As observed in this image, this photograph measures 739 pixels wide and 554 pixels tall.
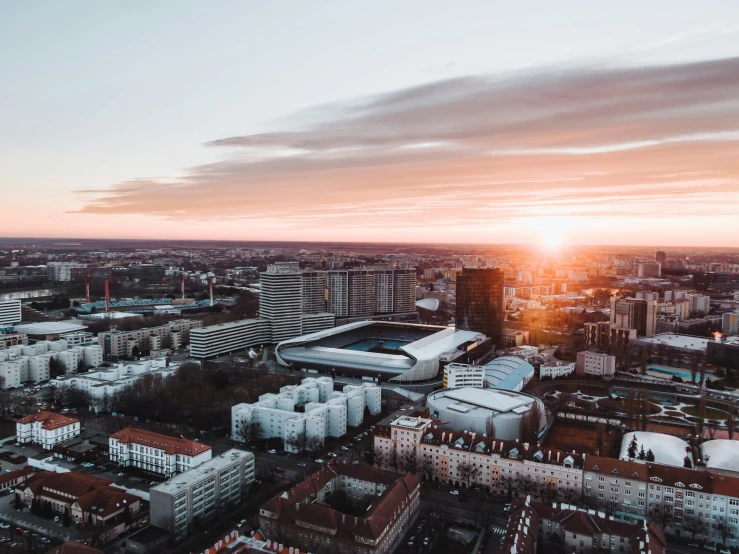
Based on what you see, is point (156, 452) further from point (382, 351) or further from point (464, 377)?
point (382, 351)

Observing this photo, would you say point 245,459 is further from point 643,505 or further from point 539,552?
point 643,505

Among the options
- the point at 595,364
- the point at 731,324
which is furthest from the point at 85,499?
the point at 731,324

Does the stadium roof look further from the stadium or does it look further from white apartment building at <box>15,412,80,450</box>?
white apartment building at <box>15,412,80,450</box>

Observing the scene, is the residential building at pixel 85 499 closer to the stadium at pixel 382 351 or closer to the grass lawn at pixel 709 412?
the stadium at pixel 382 351

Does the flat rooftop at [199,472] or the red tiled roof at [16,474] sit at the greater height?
the flat rooftop at [199,472]

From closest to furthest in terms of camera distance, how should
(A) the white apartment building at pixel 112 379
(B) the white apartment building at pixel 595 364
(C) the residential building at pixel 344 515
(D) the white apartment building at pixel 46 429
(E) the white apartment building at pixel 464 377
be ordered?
1. (C) the residential building at pixel 344 515
2. (D) the white apartment building at pixel 46 429
3. (A) the white apartment building at pixel 112 379
4. (E) the white apartment building at pixel 464 377
5. (B) the white apartment building at pixel 595 364

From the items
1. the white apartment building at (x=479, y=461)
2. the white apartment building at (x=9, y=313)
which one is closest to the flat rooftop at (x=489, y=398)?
the white apartment building at (x=479, y=461)

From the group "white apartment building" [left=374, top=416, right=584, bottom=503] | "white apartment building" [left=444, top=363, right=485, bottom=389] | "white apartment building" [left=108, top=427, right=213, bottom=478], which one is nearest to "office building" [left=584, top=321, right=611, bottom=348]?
"white apartment building" [left=444, top=363, right=485, bottom=389]

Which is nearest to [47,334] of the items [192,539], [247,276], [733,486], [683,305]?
[192,539]
